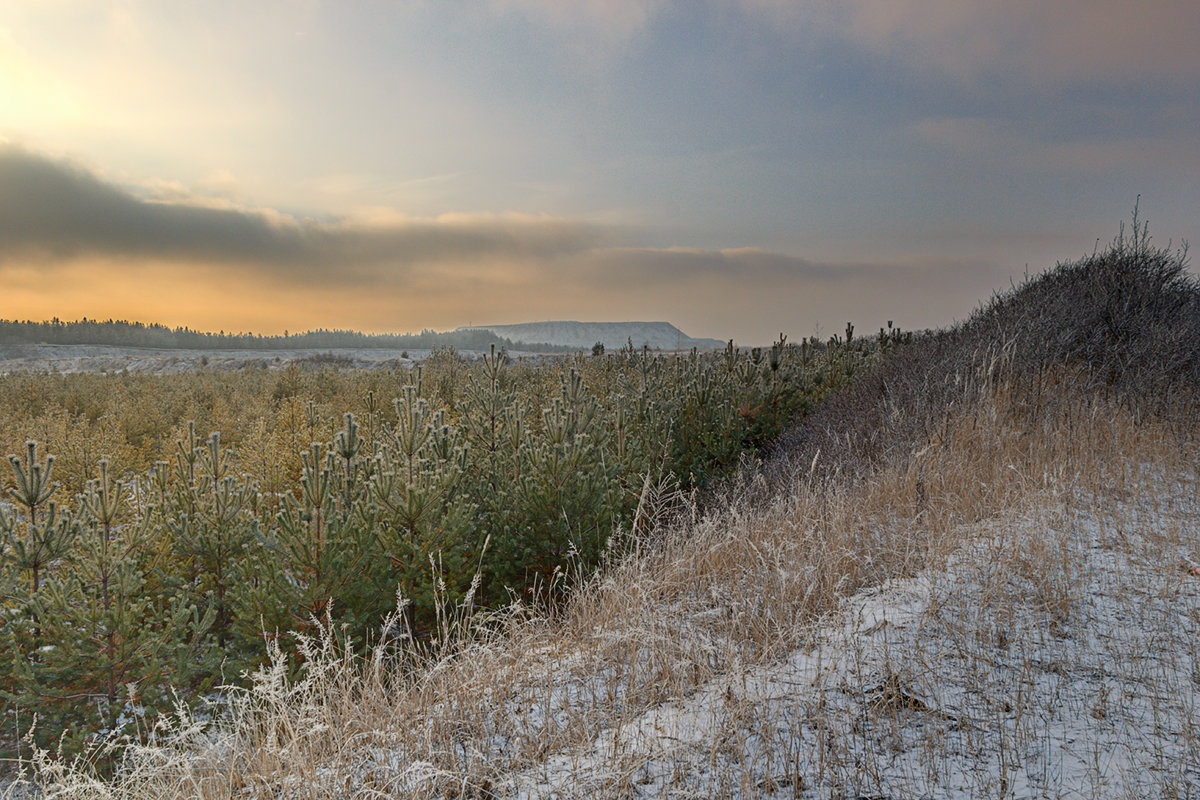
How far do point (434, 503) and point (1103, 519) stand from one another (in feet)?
19.8

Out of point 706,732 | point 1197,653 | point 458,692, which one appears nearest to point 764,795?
point 706,732

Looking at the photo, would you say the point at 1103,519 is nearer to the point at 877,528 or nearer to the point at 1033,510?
the point at 1033,510

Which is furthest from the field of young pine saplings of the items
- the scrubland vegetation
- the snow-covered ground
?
the snow-covered ground

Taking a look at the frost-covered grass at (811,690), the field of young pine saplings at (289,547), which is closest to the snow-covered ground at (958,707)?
the frost-covered grass at (811,690)

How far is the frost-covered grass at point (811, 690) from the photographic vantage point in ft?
→ 8.18

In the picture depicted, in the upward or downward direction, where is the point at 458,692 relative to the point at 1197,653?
downward

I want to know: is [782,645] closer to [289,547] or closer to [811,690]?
[811,690]

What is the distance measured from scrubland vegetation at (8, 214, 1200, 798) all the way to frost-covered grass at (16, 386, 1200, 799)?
19mm

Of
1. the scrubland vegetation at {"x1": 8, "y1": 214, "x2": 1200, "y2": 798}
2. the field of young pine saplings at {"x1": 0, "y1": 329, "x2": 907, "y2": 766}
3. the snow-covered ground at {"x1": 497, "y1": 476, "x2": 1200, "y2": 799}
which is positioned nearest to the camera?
the snow-covered ground at {"x1": 497, "y1": 476, "x2": 1200, "y2": 799}

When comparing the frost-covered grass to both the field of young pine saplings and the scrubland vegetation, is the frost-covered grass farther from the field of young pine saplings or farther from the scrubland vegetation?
the field of young pine saplings

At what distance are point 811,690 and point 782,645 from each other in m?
0.34

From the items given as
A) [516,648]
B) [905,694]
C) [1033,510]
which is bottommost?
[516,648]

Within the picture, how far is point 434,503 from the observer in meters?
5.98

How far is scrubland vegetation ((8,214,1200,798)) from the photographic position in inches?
101
